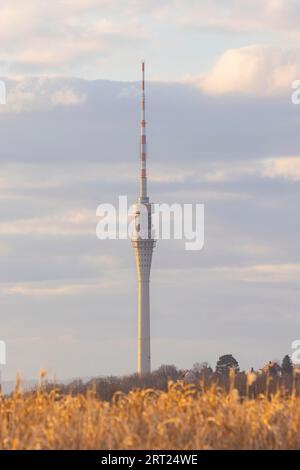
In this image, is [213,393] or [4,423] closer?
[4,423]

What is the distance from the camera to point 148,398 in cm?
2733

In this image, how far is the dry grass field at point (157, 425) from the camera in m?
23.2

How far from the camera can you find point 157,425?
23.7 m

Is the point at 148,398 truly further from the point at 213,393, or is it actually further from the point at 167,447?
the point at 167,447

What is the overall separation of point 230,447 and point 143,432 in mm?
2009

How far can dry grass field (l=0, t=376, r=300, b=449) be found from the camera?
76.1ft

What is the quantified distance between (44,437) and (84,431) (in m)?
1.04
